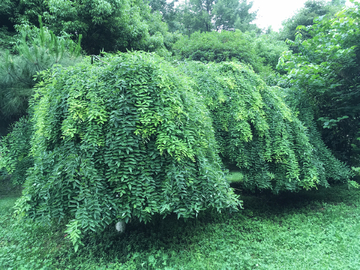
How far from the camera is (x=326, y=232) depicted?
13.2ft

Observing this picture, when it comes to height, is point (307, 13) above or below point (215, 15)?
below

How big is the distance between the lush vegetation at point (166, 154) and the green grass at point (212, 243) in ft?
0.09

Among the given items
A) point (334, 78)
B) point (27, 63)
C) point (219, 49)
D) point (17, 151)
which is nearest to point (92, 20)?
point (27, 63)

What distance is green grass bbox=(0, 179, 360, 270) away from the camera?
124 inches

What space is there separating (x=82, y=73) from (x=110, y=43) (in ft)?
21.0

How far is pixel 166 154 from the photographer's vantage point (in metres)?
2.78

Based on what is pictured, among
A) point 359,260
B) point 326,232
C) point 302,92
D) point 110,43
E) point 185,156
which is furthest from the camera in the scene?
point 110,43

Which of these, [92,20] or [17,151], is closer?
[17,151]

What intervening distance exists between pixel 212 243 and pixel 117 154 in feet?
7.82

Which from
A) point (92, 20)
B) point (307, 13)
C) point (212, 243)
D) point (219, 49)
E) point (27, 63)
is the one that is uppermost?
point (307, 13)

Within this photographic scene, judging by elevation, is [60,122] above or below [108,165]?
above

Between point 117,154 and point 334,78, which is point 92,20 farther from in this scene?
point 334,78

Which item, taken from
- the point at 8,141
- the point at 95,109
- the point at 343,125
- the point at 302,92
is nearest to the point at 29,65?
the point at 8,141

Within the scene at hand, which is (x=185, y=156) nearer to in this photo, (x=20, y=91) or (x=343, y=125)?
(x=20, y=91)
